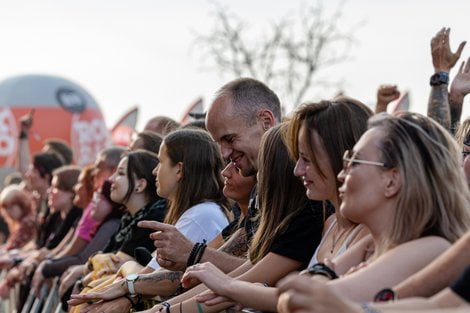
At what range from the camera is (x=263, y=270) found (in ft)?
17.3

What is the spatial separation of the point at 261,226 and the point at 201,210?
147cm

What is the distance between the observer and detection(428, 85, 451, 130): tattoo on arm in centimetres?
615

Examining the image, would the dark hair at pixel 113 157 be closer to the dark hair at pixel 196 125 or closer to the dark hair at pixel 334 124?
the dark hair at pixel 196 125

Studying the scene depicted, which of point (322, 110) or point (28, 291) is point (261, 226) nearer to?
point (322, 110)

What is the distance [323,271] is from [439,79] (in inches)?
87.3

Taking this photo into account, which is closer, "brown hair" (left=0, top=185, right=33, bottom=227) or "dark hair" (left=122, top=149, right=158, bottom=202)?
"dark hair" (left=122, top=149, right=158, bottom=202)

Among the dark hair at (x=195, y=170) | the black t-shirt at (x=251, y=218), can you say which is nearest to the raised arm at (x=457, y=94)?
the black t-shirt at (x=251, y=218)

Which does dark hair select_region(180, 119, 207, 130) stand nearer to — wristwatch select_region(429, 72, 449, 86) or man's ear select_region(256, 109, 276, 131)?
man's ear select_region(256, 109, 276, 131)

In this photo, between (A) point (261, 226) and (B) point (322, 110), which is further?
(A) point (261, 226)

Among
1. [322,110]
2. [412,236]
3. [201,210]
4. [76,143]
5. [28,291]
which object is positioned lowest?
[76,143]

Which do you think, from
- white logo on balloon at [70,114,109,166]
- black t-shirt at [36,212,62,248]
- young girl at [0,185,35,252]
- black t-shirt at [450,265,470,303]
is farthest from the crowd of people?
white logo on balloon at [70,114,109,166]

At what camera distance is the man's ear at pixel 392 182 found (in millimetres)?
4195

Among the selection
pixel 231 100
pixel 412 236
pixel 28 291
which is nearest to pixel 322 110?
pixel 412 236

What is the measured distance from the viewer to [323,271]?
175 inches
